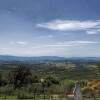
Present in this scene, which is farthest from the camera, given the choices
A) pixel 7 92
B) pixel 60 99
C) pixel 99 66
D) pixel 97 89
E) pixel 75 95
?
pixel 7 92

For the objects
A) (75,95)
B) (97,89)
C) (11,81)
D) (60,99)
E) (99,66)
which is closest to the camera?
(75,95)

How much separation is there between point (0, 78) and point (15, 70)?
3410 mm

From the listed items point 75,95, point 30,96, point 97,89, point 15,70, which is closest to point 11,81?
point 15,70

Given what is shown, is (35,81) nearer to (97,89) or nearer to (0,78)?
(0,78)

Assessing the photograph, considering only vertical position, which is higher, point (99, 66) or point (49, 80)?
point (99, 66)

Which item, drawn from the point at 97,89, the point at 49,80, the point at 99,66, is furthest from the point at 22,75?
the point at 97,89

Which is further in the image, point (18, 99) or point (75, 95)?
point (18, 99)

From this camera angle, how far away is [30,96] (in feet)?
100

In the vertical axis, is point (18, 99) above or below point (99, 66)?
below

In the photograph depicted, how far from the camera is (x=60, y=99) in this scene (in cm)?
2302

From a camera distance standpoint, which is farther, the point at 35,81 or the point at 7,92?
the point at 35,81

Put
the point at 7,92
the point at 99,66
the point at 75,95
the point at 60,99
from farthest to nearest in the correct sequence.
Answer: the point at 7,92, the point at 99,66, the point at 60,99, the point at 75,95

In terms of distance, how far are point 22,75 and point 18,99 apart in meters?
21.3

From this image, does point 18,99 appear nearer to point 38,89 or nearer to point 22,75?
point 38,89
